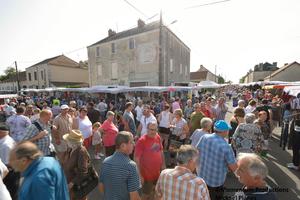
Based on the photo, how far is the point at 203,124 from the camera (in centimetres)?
364

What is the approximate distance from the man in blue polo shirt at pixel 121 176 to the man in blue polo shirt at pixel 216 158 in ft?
3.87

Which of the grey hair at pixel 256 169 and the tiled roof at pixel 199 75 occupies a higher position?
the tiled roof at pixel 199 75

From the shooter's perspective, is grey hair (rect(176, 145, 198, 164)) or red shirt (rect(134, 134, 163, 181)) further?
red shirt (rect(134, 134, 163, 181))

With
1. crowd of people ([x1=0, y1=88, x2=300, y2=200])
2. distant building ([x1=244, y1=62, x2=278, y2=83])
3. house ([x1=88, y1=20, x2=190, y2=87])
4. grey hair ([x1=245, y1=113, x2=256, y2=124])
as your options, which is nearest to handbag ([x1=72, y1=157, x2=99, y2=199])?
crowd of people ([x1=0, y1=88, x2=300, y2=200])

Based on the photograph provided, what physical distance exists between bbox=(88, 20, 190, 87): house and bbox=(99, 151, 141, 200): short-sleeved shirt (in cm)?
1728

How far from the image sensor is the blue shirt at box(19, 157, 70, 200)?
1.62 meters

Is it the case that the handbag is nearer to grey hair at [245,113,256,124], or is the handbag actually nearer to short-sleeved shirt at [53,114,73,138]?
short-sleeved shirt at [53,114,73,138]

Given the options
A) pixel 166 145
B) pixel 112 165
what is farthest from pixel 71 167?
pixel 166 145

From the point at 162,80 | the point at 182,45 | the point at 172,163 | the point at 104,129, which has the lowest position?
the point at 172,163

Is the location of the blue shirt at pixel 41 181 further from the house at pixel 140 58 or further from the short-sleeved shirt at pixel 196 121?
the house at pixel 140 58

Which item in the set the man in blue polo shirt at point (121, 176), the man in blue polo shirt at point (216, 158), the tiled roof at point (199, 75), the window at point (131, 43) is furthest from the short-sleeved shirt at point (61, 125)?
the tiled roof at point (199, 75)

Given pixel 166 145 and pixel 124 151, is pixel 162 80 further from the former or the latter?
pixel 124 151

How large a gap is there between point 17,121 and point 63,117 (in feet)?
3.56

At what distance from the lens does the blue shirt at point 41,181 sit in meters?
1.62
